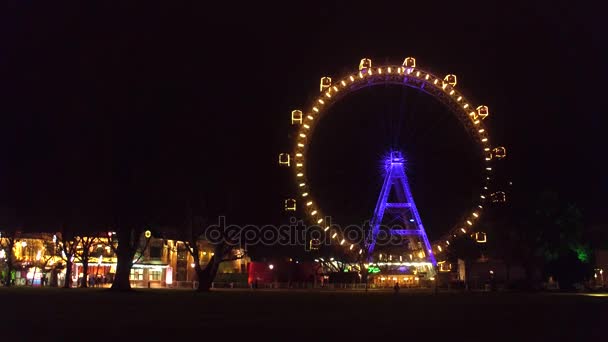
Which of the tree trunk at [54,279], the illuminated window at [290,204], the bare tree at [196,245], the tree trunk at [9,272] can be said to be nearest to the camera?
the bare tree at [196,245]

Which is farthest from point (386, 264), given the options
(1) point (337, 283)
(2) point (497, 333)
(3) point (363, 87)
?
(2) point (497, 333)

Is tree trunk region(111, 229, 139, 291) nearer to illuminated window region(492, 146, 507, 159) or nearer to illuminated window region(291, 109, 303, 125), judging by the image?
illuminated window region(291, 109, 303, 125)

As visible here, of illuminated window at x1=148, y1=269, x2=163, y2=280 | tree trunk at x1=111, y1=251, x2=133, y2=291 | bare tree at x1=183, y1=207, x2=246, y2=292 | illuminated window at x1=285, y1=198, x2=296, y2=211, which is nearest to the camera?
Answer: tree trunk at x1=111, y1=251, x2=133, y2=291

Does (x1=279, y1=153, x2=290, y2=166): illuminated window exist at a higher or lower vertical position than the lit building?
higher

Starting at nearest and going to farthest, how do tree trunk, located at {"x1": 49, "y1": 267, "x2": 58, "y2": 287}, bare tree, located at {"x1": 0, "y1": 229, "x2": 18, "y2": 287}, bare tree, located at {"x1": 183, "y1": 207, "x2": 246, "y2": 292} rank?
1. bare tree, located at {"x1": 183, "y1": 207, "x2": 246, "y2": 292}
2. bare tree, located at {"x1": 0, "y1": 229, "x2": 18, "y2": 287}
3. tree trunk, located at {"x1": 49, "y1": 267, "x2": 58, "y2": 287}

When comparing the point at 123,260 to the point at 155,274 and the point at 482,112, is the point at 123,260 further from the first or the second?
the point at 482,112

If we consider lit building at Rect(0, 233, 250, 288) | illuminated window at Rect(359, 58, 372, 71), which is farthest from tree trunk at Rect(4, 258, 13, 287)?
illuminated window at Rect(359, 58, 372, 71)

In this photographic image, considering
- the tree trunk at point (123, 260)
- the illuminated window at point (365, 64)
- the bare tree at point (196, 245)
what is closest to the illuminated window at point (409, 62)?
the illuminated window at point (365, 64)

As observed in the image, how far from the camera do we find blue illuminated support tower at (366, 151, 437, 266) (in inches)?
2346

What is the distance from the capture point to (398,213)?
62.6m

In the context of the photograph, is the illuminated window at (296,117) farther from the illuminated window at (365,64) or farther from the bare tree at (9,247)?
the bare tree at (9,247)

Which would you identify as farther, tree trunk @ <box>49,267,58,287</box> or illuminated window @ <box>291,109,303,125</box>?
tree trunk @ <box>49,267,58,287</box>

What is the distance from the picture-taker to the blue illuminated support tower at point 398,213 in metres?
59.6

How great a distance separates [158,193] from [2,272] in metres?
33.4
